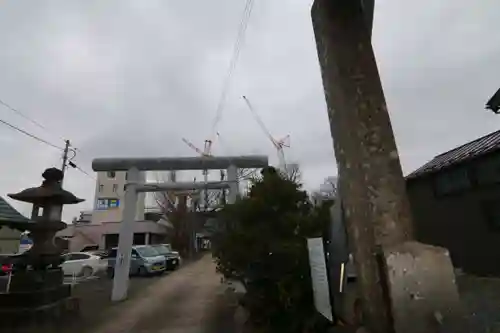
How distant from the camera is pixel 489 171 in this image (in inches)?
340

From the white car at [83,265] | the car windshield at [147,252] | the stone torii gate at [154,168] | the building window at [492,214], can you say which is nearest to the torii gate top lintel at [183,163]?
the stone torii gate at [154,168]

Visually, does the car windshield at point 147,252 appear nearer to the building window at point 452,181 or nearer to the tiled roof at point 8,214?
the tiled roof at point 8,214

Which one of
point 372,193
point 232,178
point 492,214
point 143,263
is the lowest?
point 143,263

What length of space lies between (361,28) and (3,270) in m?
17.9

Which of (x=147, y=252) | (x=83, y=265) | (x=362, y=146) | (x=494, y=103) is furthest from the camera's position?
(x=147, y=252)

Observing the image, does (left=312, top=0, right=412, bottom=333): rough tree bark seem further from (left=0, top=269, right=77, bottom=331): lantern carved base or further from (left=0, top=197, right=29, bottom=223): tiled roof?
(left=0, top=197, right=29, bottom=223): tiled roof

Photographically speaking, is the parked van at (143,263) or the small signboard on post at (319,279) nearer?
the small signboard on post at (319,279)

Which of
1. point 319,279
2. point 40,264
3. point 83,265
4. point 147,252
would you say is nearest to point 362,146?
point 319,279

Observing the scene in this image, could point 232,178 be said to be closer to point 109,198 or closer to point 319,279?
point 319,279

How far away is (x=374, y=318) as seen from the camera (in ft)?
11.3

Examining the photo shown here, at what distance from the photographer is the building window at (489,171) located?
27.6 ft

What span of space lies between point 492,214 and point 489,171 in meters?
0.98

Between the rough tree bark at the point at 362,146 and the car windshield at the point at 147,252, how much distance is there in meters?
16.5

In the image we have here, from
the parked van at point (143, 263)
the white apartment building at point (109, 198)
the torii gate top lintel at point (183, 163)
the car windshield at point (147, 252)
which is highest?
the white apartment building at point (109, 198)
